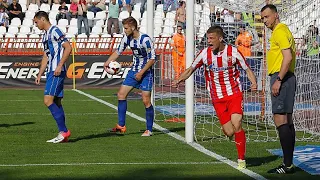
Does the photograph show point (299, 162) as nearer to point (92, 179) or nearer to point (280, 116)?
point (280, 116)

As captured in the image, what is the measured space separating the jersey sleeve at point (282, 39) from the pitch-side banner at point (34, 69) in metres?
18.4

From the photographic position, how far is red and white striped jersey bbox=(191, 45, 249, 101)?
1070cm

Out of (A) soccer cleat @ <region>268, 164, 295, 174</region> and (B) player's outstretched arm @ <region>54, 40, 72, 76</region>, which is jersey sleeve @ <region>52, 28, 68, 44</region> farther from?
(A) soccer cleat @ <region>268, 164, 295, 174</region>

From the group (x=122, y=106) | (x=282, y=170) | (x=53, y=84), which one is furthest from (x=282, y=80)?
(x=122, y=106)

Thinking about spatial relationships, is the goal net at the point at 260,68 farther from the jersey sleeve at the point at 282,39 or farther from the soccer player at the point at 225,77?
the jersey sleeve at the point at 282,39

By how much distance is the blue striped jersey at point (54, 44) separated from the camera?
13.0 meters

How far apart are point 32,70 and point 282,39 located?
1926 cm

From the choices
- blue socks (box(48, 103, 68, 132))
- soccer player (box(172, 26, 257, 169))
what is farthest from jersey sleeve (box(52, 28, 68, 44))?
soccer player (box(172, 26, 257, 169))

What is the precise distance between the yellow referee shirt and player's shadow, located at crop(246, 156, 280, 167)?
52.1 inches

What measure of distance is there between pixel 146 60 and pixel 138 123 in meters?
2.56

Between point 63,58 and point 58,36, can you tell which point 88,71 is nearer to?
point 58,36

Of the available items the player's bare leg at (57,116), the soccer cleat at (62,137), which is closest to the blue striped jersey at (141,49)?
the player's bare leg at (57,116)

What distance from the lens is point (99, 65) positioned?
2838 centimetres

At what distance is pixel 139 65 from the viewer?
14.3 m
